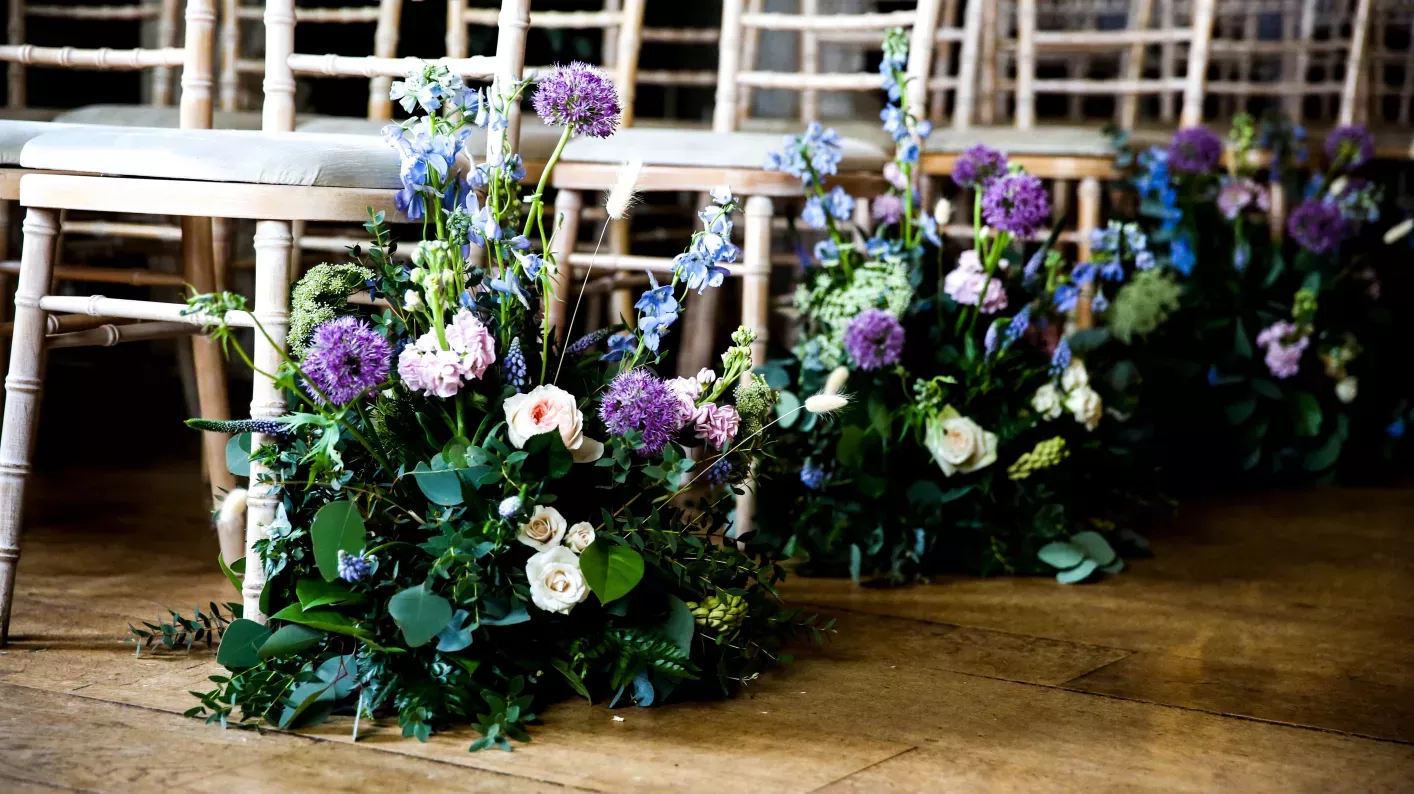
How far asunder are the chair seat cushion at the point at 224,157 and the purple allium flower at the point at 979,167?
0.80 meters

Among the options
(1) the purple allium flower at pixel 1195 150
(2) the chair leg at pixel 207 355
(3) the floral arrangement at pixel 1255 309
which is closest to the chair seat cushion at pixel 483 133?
(2) the chair leg at pixel 207 355

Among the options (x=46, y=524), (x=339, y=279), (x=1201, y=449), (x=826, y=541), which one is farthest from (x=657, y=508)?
(x=1201, y=449)

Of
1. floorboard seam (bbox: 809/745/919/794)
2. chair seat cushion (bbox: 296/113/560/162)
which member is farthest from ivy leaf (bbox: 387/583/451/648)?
chair seat cushion (bbox: 296/113/560/162)

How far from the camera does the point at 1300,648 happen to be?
66.6 inches

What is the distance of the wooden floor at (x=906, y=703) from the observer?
1219mm

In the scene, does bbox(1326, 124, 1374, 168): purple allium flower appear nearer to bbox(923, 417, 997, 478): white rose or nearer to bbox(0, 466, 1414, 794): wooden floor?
bbox(0, 466, 1414, 794): wooden floor

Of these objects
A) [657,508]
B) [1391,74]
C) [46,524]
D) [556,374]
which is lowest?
[46,524]

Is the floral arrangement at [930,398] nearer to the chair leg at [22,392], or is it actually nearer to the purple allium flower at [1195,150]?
the purple allium flower at [1195,150]

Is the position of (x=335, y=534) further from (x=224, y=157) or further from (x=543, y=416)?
(x=224, y=157)

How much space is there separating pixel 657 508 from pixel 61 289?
1943 mm

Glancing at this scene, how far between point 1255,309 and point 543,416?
1795 mm

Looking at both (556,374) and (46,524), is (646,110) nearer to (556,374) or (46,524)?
(46,524)

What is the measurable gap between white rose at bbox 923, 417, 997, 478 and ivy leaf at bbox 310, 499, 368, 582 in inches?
33.9

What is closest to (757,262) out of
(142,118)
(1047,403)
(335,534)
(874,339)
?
(874,339)
